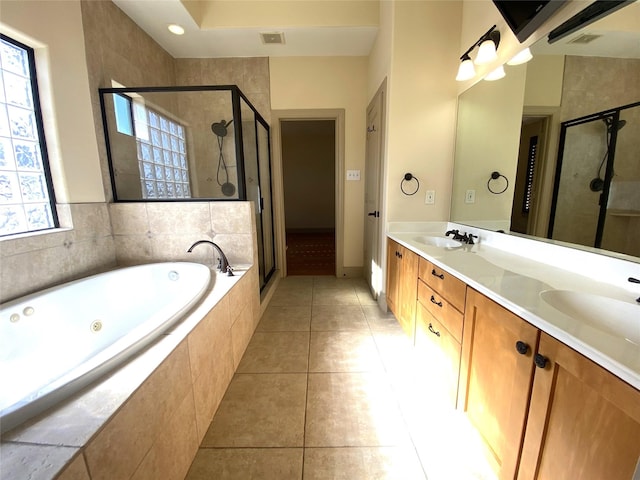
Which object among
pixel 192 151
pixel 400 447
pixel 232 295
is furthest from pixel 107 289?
pixel 400 447

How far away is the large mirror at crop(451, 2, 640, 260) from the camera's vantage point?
998 millimetres

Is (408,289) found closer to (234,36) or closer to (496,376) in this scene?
(496,376)

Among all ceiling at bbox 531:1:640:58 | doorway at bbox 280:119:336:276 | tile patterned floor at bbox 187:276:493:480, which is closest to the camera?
ceiling at bbox 531:1:640:58

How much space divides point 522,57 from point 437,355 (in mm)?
1779

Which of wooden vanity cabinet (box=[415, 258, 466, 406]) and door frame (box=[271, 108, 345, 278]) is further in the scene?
door frame (box=[271, 108, 345, 278])

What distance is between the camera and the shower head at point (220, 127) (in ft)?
7.52

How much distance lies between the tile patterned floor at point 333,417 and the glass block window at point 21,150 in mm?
1579

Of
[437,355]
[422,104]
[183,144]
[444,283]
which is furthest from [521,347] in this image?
[183,144]

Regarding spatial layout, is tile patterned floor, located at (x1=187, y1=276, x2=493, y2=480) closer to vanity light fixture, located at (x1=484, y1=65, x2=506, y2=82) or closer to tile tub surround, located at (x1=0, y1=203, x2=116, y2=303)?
tile tub surround, located at (x1=0, y1=203, x2=116, y2=303)

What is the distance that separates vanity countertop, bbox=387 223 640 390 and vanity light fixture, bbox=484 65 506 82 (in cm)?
103

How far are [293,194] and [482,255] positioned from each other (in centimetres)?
585

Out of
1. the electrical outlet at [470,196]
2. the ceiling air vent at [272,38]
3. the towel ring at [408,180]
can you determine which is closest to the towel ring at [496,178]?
the electrical outlet at [470,196]

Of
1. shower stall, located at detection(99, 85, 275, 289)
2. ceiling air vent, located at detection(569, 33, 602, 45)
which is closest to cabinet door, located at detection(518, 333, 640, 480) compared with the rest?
ceiling air vent, located at detection(569, 33, 602, 45)

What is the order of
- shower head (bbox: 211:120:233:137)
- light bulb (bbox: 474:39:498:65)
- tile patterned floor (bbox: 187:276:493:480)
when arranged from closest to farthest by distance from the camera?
tile patterned floor (bbox: 187:276:493:480)
light bulb (bbox: 474:39:498:65)
shower head (bbox: 211:120:233:137)
